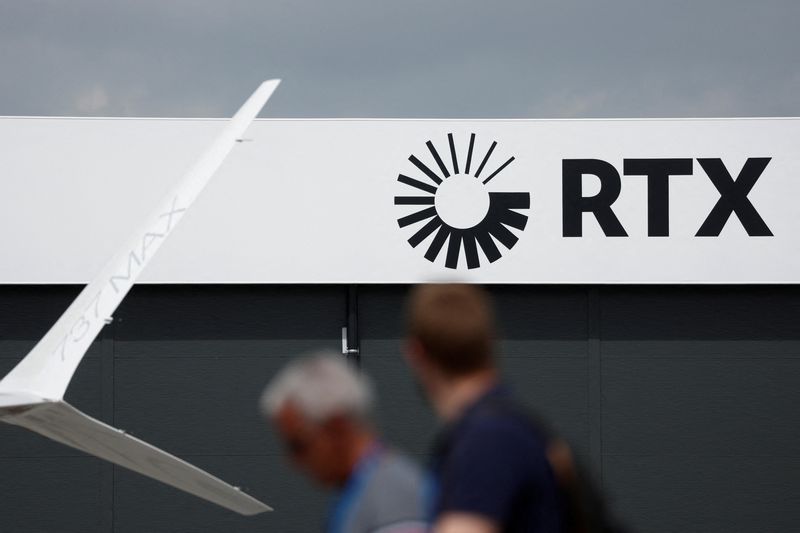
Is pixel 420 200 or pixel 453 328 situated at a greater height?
pixel 420 200

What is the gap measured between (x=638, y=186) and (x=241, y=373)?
18.9ft

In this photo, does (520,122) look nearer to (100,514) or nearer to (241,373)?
(241,373)

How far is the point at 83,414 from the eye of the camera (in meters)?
5.82

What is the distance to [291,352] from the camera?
1380 centimetres

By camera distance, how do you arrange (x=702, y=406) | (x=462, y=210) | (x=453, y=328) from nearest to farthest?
(x=453, y=328) < (x=462, y=210) < (x=702, y=406)

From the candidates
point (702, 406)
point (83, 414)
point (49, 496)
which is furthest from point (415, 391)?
point (83, 414)

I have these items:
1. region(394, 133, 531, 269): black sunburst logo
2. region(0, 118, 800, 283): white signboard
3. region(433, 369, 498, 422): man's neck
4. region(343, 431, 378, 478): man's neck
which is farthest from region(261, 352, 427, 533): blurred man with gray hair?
region(394, 133, 531, 269): black sunburst logo

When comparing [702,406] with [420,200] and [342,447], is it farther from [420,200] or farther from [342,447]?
[342,447]

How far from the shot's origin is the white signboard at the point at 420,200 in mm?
13570

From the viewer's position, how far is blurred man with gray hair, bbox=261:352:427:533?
221cm

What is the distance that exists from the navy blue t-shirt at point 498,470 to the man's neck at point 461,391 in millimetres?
25

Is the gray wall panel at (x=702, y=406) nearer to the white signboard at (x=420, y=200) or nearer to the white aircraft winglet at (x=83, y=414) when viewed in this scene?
the white signboard at (x=420, y=200)

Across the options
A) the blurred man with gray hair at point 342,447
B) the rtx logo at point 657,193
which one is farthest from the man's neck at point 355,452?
the rtx logo at point 657,193

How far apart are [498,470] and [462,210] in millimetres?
11797
